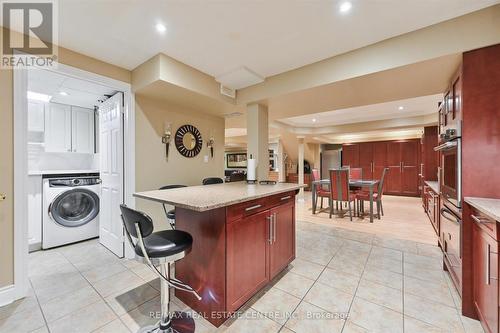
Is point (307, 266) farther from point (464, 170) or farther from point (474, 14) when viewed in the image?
point (474, 14)

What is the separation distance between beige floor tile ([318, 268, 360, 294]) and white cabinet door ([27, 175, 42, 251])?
3.70 meters

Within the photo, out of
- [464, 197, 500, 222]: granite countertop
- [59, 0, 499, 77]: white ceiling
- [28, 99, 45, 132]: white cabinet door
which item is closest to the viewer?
[464, 197, 500, 222]: granite countertop

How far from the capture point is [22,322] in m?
→ 1.53

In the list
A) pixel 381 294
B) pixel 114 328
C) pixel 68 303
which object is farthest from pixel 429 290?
pixel 68 303

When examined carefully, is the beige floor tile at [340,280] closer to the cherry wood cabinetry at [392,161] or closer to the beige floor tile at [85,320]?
the beige floor tile at [85,320]

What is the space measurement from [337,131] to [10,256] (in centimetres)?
667

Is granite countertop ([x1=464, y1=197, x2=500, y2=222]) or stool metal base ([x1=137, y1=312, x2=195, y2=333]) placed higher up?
granite countertop ([x1=464, y1=197, x2=500, y2=222])

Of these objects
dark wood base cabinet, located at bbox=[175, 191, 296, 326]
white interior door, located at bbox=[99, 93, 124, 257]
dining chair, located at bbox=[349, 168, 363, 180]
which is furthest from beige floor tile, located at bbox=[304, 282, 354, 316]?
dining chair, located at bbox=[349, 168, 363, 180]

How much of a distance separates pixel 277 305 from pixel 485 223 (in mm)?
1553

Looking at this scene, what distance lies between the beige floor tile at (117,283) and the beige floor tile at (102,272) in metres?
0.08

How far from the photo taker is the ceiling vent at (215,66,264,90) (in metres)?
2.63

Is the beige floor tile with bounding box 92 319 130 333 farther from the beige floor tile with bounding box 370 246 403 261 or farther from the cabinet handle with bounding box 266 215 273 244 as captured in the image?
the beige floor tile with bounding box 370 246 403 261

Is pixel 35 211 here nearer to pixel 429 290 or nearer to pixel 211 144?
pixel 211 144

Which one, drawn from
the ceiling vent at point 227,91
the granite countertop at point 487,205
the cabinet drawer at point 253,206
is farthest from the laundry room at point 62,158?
the granite countertop at point 487,205
